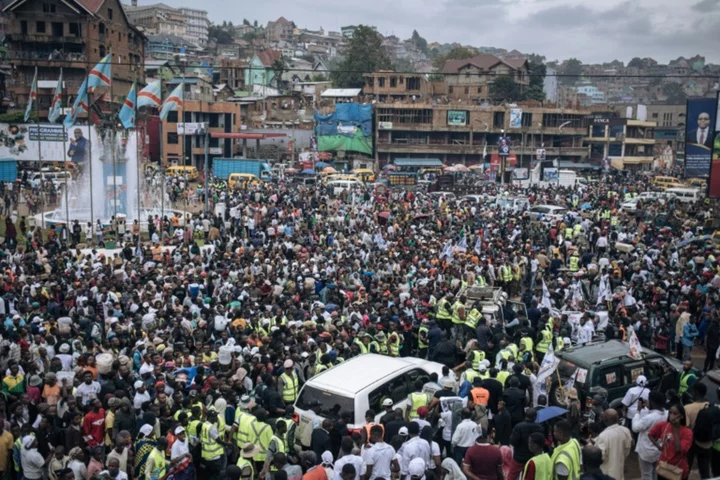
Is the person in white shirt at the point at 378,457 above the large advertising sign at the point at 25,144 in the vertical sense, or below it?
below

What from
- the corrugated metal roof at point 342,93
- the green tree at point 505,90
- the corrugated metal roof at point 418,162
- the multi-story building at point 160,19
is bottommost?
the corrugated metal roof at point 418,162

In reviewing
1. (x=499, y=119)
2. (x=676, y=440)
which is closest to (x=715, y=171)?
(x=676, y=440)

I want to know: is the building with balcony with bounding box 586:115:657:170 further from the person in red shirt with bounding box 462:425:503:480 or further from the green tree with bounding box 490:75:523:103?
the person in red shirt with bounding box 462:425:503:480

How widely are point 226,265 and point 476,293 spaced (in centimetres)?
776

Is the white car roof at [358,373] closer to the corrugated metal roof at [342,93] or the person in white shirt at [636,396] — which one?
the person in white shirt at [636,396]

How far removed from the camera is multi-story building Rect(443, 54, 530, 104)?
7900 centimetres

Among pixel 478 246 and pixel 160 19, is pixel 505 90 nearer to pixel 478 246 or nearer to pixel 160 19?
pixel 478 246

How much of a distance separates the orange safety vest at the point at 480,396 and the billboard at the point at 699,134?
20.9m

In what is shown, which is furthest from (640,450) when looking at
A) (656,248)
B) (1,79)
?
(1,79)

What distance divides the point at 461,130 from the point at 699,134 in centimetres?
4207

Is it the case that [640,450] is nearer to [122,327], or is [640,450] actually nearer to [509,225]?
[122,327]

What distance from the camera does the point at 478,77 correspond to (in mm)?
79312

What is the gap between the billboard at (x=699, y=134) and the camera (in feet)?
87.8

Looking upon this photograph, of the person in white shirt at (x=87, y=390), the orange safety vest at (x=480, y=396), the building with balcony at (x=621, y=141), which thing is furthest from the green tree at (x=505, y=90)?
the person in white shirt at (x=87, y=390)
